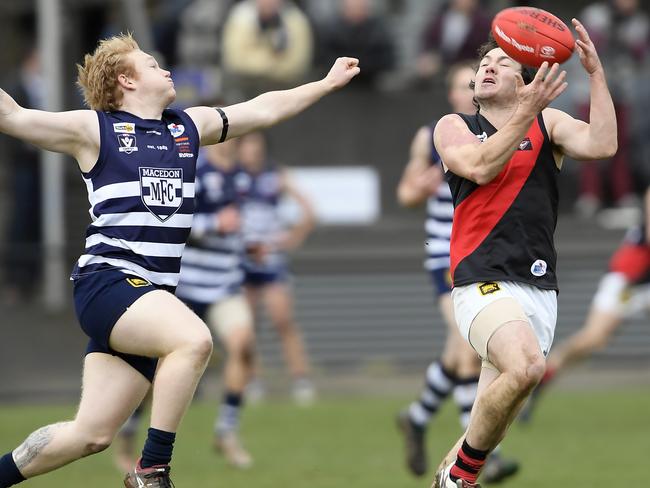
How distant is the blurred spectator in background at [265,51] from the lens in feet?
56.1

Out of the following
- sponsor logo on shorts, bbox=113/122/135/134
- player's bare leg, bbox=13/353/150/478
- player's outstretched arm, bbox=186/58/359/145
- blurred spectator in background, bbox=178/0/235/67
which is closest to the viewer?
player's bare leg, bbox=13/353/150/478

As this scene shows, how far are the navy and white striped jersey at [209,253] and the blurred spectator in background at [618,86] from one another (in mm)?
7486

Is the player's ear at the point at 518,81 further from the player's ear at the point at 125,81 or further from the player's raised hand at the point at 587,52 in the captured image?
the player's ear at the point at 125,81

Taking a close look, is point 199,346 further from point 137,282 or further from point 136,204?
point 136,204

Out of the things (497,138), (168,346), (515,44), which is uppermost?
(515,44)

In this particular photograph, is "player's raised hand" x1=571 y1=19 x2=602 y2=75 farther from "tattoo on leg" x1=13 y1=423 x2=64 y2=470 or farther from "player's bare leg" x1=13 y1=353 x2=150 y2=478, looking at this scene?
"tattoo on leg" x1=13 y1=423 x2=64 y2=470

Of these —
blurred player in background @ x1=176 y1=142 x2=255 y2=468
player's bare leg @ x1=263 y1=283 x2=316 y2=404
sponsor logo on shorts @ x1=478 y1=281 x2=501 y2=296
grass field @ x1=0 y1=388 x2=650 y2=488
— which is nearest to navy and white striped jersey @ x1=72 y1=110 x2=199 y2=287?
sponsor logo on shorts @ x1=478 y1=281 x2=501 y2=296

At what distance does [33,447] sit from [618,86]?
12.0 metres

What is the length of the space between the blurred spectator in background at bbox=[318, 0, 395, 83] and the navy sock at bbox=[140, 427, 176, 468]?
11223 mm

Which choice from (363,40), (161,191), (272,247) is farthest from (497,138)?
(363,40)

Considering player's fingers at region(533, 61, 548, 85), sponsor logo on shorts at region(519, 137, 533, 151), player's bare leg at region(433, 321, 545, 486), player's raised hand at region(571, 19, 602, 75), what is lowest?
player's bare leg at region(433, 321, 545, 486)

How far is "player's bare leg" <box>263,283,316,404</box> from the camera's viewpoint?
13.9 m

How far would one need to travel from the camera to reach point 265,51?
678 inches

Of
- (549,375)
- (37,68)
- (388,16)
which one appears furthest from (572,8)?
(549,375)
